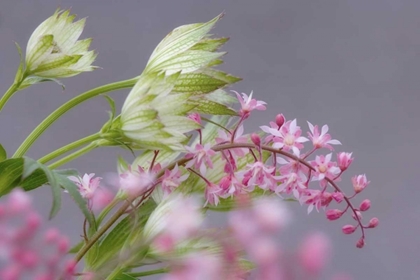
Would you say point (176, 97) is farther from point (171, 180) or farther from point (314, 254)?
point (314, 254)

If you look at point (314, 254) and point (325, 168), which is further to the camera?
point (325, 168)

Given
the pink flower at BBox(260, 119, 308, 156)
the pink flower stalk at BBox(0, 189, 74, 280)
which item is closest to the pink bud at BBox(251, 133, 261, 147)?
the pink flower at BBox(260, 119, 308, 156)

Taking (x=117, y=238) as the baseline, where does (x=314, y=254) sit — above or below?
above

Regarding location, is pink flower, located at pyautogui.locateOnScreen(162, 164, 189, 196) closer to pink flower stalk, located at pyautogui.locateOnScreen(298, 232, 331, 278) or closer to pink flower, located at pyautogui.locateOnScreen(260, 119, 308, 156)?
pink flower, located at pyautogui.locateOnScreen(260, 119, 308, 156)

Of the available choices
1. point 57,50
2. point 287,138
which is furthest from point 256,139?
point 57,50

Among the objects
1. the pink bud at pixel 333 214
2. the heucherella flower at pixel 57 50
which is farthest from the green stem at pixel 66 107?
the pink bud at pixel 333 214

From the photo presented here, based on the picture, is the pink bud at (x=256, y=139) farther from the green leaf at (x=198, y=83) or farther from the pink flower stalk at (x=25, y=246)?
the pink flower stalk at (x=25, y=246)
